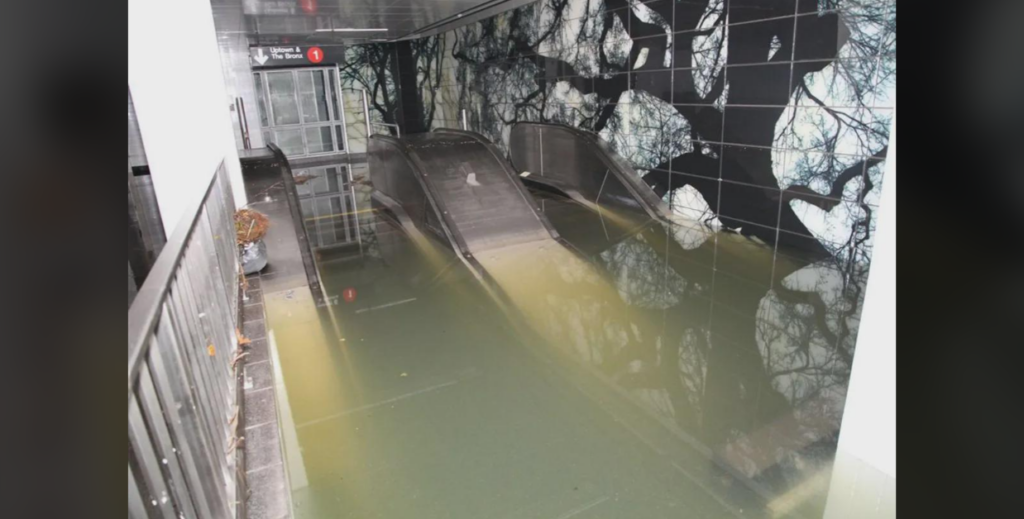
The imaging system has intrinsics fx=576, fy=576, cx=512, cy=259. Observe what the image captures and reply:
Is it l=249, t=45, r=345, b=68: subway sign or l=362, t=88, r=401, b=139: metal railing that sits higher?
l=249, t=45, r=345, b=68: subway sign

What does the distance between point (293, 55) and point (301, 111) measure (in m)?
1.88

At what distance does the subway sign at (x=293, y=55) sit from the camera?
16.1 m

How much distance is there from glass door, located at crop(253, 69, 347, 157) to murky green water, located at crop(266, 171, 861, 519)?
1266cm

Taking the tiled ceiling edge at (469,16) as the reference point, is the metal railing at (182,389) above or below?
below

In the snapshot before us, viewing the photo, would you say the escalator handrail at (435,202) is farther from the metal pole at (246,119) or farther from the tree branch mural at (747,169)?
the metal pole at (246,119)

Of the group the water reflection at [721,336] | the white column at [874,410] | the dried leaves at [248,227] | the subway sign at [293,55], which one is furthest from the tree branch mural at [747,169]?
the subway sign at [293,55]

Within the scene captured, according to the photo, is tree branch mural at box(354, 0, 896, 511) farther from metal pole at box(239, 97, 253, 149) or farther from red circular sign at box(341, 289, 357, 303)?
metal pole at box(239, 97, 253, 149)

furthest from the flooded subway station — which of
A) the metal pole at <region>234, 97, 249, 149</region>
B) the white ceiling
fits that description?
the metal pole at <region>234, 97, 249, 149</region>

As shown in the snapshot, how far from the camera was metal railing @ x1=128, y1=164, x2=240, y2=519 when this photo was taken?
1556mm

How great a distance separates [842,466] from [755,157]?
16.9ft

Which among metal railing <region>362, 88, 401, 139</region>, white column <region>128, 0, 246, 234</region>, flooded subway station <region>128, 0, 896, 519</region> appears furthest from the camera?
metal railing <region>362, 88, 401, 139</region>

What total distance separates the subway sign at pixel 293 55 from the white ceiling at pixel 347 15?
325mm

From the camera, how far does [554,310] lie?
5.53 metres

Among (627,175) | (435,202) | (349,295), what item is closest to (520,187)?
(435,202)
